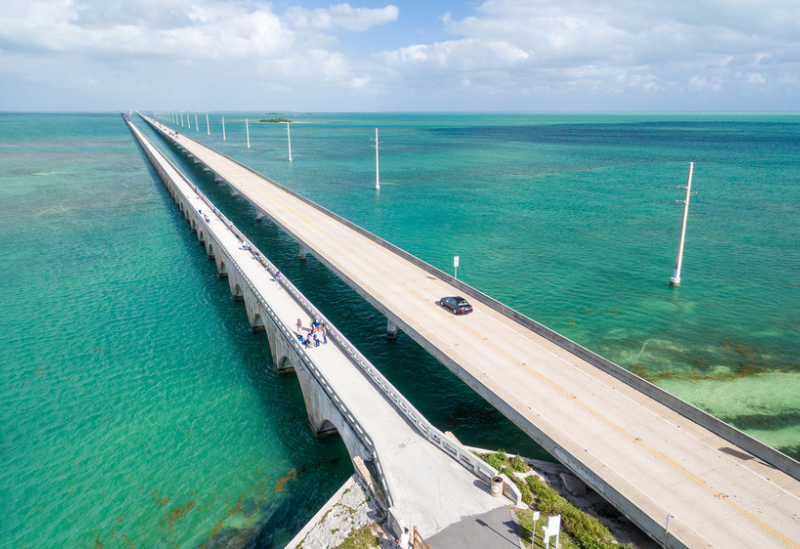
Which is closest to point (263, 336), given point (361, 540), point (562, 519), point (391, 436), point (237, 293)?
point (237, 293)

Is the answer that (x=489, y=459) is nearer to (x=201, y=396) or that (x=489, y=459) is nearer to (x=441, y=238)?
(x=201, y=396)

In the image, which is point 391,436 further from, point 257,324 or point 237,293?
point 237,293

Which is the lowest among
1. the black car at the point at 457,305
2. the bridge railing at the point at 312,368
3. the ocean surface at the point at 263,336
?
the ocean surface at the point at 263,336

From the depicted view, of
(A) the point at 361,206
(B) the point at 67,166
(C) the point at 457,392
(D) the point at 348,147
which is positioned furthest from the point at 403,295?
(D) the point at 348,147

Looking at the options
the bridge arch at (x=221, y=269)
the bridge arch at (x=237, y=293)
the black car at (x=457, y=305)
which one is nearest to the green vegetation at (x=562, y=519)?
the black car at (x=457, y=305)

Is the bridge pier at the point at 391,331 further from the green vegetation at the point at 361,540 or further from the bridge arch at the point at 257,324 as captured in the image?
the green vegetation at the point at 361,540
